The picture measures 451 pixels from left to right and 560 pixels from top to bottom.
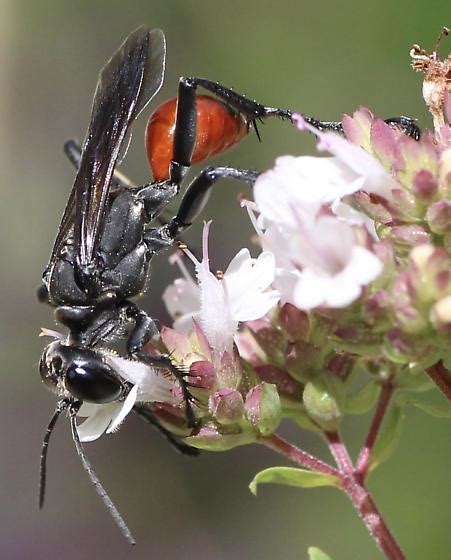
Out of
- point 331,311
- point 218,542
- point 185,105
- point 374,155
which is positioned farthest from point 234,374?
point 218,542

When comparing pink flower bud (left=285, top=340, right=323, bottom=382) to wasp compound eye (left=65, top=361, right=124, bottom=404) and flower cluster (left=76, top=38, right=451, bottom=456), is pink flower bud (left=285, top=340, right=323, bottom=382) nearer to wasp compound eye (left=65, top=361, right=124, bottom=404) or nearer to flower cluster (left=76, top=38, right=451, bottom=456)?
flower cluster (left=76, top=38, right=451, bottom=456)

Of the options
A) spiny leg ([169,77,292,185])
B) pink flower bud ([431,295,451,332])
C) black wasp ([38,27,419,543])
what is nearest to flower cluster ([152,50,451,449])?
pink flower bud ([431,295,451,332])

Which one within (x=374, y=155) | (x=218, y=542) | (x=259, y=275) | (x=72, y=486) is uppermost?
(x=374, y=155)

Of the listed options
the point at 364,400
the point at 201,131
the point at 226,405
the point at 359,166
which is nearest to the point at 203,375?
the point at 226,405

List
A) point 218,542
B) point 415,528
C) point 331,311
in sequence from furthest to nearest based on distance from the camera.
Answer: point 218,542 < point 415,528 < point 331,311

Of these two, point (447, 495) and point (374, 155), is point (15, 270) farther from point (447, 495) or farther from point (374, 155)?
point (374, 155)

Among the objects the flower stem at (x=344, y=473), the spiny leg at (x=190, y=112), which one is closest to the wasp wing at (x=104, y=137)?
the spiny leg at (x=190, y=112)

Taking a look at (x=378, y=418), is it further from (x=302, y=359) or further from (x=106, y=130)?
(x=106, y=130)
